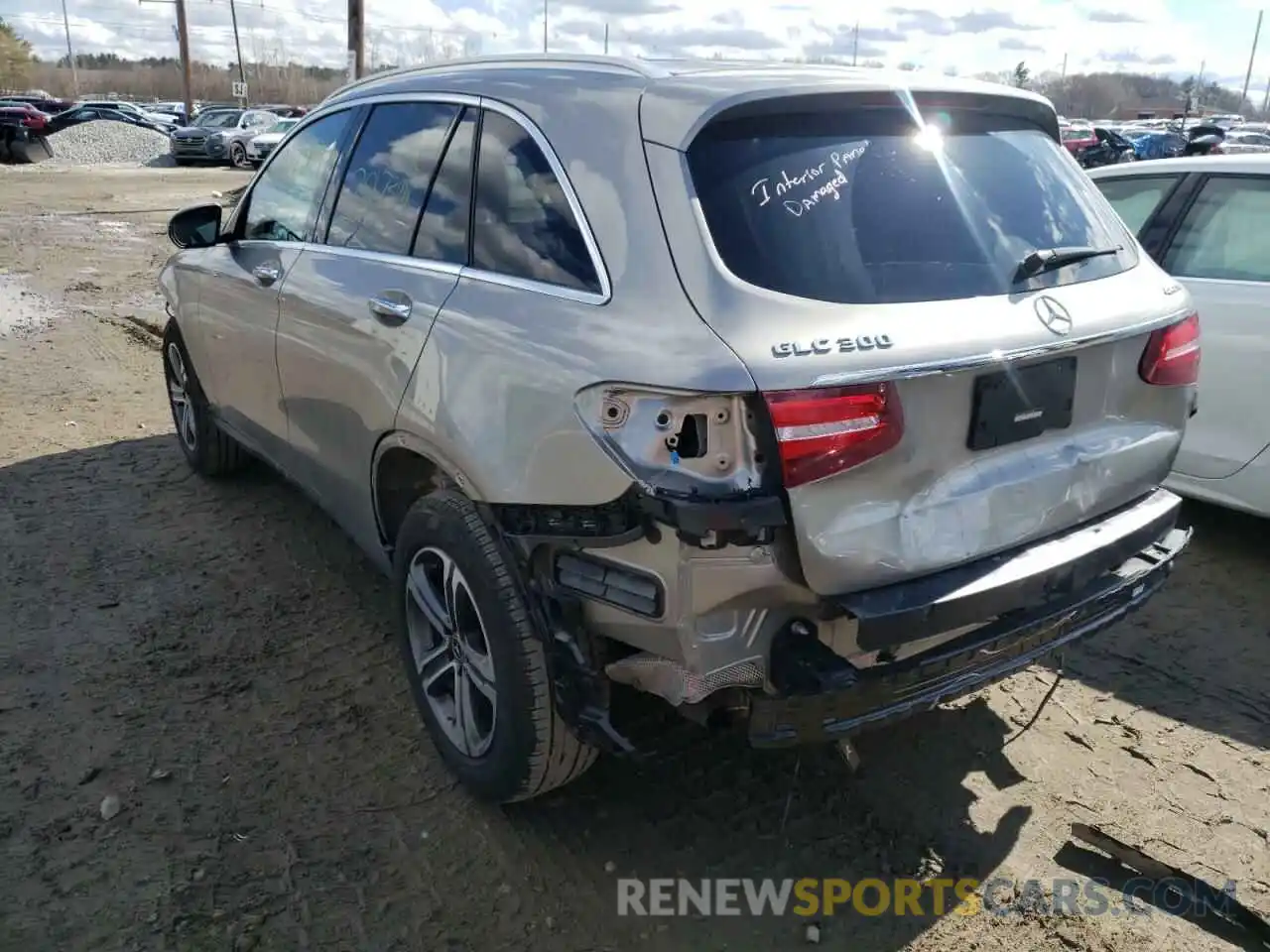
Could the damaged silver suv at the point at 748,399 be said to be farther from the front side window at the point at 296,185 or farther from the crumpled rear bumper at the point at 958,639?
the front side window at the point at 296,185

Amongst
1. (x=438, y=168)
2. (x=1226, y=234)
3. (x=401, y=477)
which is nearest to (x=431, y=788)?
(x=401, y=477)

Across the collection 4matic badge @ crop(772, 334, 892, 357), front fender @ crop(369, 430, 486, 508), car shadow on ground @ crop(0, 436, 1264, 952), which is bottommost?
car shadow on ground @ crop(0, 436, 1264, 952)

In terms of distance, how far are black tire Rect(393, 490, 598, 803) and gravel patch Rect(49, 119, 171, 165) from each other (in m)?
33.5

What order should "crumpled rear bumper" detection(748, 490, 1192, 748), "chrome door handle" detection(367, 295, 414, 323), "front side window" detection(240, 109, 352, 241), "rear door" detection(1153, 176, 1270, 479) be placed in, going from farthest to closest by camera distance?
1. "rear door" detection(1153, 176, 1270, 479)
2. "front side window" detection(240, 109, 352, 241)
3. "chrome door handle" detection(367, 295, 414, 323)
4. "crumpled rear bumper" detection(748, 490, 1192, 748)

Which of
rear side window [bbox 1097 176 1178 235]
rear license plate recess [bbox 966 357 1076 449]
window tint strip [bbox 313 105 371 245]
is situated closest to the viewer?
rear license plate recess [bbox 966 357 1076 449]

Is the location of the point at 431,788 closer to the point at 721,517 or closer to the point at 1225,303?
the point at 721,517

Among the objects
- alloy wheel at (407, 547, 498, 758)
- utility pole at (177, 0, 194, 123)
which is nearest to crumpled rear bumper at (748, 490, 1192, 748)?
alloy wheel at (407, 547, 498, 758)

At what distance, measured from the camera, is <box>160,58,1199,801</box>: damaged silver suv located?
2.13 m

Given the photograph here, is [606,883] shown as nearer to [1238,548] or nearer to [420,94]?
[420,94]

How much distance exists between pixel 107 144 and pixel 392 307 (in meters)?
35.3

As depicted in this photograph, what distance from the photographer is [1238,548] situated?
4.65m

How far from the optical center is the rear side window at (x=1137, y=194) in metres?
4.84

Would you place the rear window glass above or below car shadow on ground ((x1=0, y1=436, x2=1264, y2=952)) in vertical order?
above

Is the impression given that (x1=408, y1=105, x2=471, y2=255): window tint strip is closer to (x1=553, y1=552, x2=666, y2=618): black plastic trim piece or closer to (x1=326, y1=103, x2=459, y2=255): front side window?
(x1=326, y1=103, x2=459, y2=255): front side window
